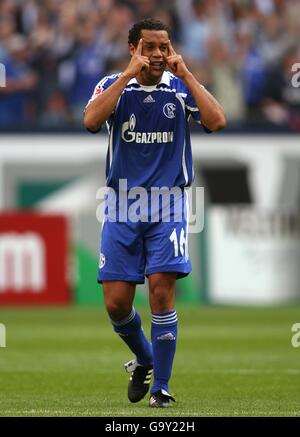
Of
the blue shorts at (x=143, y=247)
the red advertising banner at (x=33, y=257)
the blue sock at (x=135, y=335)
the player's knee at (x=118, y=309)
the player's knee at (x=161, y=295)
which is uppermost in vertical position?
the blue shorts at (x=143, y=247)

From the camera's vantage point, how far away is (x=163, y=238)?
28.1 ft

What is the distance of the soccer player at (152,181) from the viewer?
28.0 feet

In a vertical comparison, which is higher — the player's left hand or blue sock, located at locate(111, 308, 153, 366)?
the player's left hand

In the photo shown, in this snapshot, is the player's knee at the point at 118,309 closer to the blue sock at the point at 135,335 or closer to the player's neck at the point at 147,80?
the blue sock at the point at 135,335

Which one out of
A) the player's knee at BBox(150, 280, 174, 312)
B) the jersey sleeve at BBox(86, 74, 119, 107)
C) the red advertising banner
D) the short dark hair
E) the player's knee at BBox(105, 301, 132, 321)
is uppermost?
the short dark hair

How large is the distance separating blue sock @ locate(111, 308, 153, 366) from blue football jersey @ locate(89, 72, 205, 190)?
2.97 ft

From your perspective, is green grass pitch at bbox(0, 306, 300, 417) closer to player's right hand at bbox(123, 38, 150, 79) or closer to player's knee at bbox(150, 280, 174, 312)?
player's knee at bbox(150, 280, 174, 312)

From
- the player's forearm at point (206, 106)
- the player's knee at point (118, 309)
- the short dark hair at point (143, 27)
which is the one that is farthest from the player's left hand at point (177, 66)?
the player's knee at point (118, 309)

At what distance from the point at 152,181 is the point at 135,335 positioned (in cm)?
106

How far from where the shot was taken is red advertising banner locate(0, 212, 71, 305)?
62.6ft

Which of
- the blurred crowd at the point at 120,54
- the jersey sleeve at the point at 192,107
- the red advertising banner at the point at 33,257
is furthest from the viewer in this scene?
the blurred crowd at the point at 120,54

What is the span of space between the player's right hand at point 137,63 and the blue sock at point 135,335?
A: 1611 millimetres

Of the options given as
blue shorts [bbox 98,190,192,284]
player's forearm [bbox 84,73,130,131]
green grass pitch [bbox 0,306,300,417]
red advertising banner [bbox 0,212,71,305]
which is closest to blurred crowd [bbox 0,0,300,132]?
red advertising banner [bbox 0,212,71,305]

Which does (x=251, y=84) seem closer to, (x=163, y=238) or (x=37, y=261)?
(x=37, y=261)
